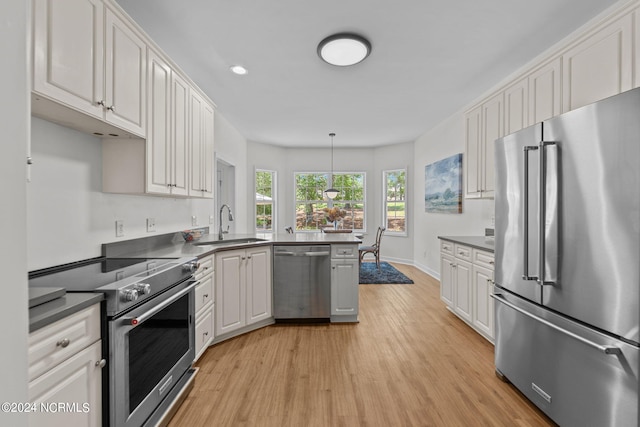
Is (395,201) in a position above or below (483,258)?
above

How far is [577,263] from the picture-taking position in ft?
4.95

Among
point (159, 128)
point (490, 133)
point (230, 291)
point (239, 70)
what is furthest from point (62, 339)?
point (490, 133)

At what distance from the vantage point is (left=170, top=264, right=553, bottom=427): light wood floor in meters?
1.76

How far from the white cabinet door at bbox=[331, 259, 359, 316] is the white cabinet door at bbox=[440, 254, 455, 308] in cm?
117

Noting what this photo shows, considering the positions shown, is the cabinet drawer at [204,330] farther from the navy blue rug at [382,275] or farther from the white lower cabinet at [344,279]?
the navy blue rug at [382,275]

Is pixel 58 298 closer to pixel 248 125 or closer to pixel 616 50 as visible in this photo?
pixel 616 50

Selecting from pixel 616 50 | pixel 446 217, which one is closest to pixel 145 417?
pixel 616 50

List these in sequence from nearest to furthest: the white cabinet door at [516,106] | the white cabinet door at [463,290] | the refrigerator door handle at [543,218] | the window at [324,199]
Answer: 1. the refrigerator door handle at [543,218]
2. the white cabinet door at [516,106]
3. the white cabinet door at [463,290]
4. the window at [324,199]

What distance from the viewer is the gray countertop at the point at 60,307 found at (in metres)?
0.91

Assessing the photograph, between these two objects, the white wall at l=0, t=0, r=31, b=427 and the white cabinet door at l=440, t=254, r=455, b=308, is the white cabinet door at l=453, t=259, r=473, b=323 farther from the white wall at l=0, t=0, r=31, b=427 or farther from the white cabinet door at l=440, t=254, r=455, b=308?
the white wall at l=0, t=0, r=31, b=427

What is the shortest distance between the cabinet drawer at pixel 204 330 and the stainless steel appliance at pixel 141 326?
26 cm

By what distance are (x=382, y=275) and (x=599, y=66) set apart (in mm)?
4182

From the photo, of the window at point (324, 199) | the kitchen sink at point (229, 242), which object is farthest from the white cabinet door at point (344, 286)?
the window at point (324, 199)

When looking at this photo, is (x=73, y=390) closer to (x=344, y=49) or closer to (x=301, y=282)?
(x=301, y=282)
